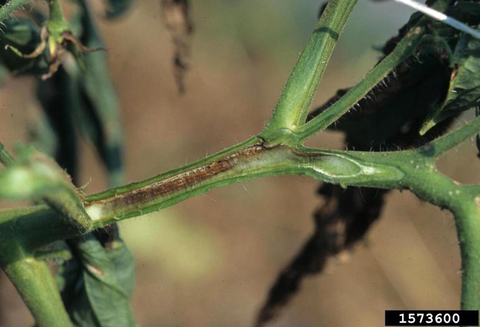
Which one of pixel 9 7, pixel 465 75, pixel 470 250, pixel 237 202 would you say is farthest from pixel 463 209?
pixel 237 202

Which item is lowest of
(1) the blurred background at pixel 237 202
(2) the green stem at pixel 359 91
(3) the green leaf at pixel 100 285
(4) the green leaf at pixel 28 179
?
(4) the green leaf at pixel 28 179

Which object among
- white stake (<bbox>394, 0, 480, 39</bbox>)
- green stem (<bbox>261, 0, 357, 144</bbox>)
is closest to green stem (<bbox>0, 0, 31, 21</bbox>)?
green stem (<bbox>261, 0, 357, 144</bbox>)

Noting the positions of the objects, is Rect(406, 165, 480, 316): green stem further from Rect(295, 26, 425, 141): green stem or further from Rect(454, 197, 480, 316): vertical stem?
Rect(295, 26, 425, 141): green stem

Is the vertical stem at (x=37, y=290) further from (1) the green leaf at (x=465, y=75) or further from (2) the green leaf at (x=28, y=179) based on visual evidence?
(1) the green leaf at (x=465, y=75)

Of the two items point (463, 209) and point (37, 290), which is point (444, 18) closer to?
point (463, 209)

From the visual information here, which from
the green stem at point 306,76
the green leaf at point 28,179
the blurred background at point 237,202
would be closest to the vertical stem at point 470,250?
the green stem at point 306,76

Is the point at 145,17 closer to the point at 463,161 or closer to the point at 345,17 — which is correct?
the point at 463,161
